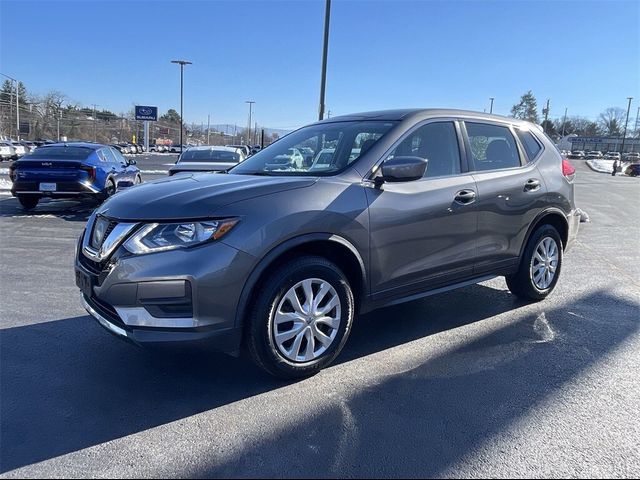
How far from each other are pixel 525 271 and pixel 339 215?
248 cm

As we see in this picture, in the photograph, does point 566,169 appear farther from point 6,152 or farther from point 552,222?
A: point 6,152

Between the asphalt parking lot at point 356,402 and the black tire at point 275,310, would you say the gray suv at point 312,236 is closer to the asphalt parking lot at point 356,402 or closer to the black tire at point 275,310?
the black tire at point 275,310

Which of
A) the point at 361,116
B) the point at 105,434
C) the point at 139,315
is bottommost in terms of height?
the point at 105,434

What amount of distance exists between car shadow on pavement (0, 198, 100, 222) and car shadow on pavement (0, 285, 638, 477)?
22.2 feet

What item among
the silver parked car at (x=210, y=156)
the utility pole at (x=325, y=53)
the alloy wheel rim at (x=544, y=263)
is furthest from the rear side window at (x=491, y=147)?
the utility pole at (x=325, y=53)

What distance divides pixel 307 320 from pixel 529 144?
315 cm

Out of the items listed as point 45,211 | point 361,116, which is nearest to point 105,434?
point 361,116

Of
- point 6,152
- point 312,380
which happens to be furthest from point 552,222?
point 6,152

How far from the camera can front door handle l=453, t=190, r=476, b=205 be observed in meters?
4.04

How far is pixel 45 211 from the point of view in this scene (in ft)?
35.3

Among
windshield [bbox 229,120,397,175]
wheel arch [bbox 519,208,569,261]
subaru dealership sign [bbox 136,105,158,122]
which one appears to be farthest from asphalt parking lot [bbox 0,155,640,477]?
subaru dealership sign [bbox 136,105,158,122]

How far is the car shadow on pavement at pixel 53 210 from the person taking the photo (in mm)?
10077

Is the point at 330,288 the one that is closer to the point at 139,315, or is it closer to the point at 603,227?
the point at 139,315

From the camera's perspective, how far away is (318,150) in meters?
4.13
